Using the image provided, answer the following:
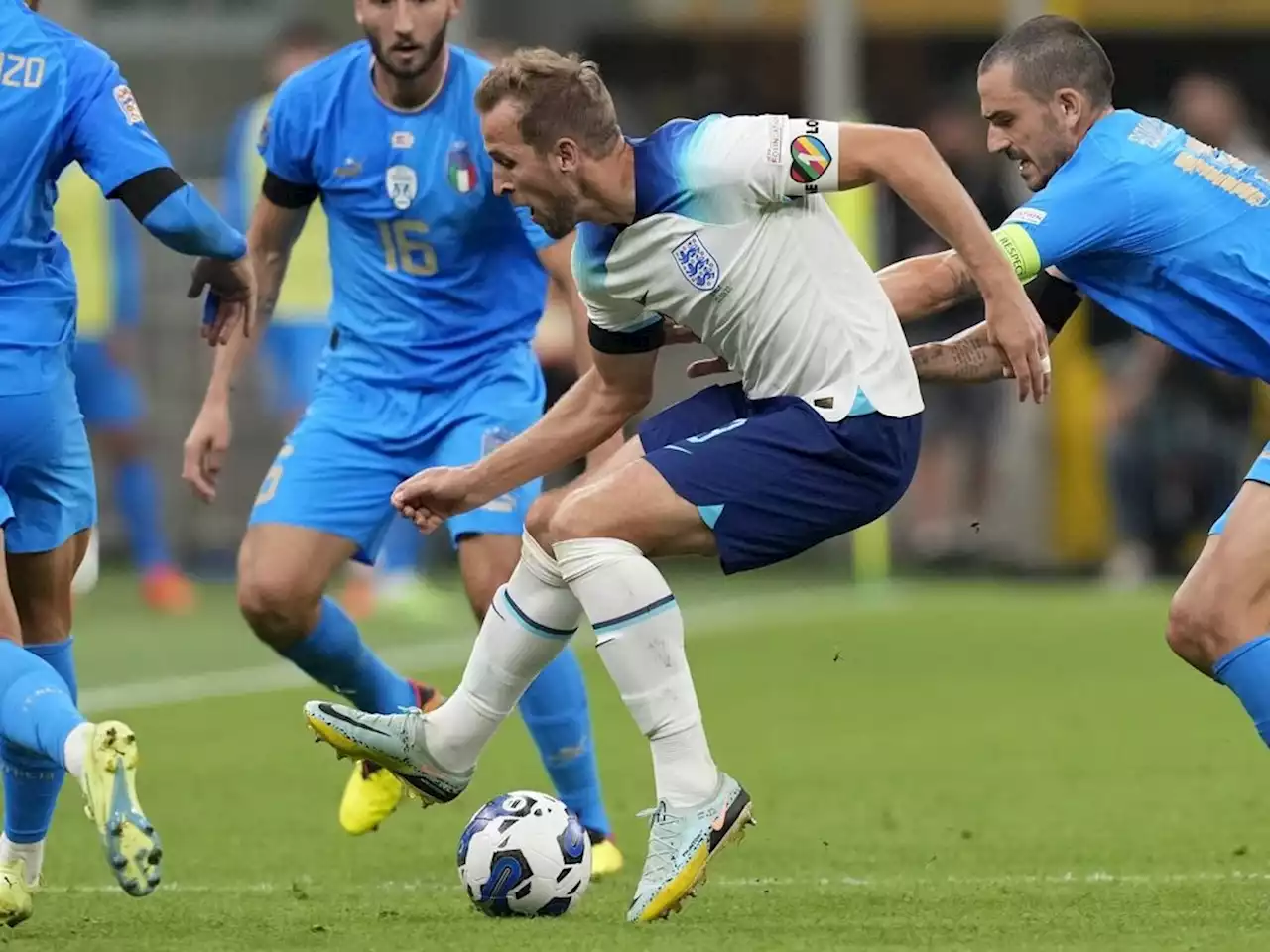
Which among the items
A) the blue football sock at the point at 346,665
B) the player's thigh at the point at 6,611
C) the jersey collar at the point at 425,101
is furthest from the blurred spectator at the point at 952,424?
the player's thigh at the point at 6,611

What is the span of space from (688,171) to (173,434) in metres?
12.7

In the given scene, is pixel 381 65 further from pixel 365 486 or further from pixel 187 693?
pixel 187 693

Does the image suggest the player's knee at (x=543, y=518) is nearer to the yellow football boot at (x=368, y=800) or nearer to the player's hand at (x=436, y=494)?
the player's hand at (x=436, y=494)

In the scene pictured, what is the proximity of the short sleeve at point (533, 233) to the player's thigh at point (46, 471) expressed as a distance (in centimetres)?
153

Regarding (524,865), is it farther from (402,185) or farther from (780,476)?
(402,185)

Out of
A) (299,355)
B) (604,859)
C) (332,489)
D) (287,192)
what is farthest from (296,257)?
(604,859)

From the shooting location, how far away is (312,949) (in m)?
5.71

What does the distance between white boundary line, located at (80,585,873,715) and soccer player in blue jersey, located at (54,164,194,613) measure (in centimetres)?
121

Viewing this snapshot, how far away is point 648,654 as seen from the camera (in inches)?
234

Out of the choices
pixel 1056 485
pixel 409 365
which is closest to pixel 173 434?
pixel 1056 485

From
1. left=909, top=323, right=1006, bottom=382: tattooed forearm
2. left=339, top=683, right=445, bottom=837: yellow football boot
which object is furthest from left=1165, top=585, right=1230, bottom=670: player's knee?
left=339, top=683, right=445, bottom=837: yellow football boot

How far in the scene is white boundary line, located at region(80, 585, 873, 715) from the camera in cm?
1144

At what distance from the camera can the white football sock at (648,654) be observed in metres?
5.92

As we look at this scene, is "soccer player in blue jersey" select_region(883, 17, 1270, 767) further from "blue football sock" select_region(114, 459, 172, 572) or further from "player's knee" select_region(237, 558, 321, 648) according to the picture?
"blue football sock" select_region(114, 459, 172, 572)
